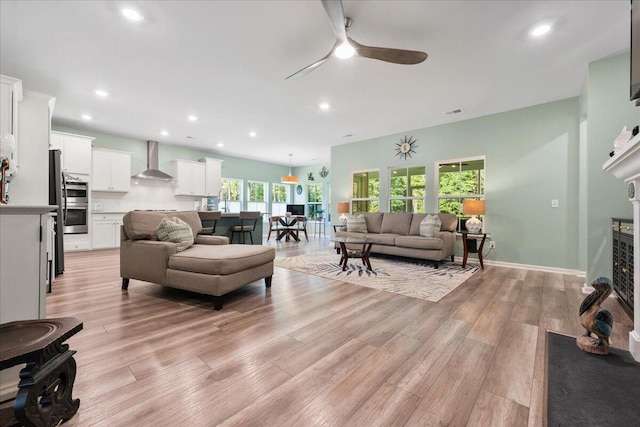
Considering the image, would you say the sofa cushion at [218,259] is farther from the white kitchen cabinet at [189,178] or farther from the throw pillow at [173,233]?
the white kitchen cabinet at [189,178]

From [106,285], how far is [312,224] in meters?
7.55

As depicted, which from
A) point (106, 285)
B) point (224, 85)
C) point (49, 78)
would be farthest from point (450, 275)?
point (49, 78)

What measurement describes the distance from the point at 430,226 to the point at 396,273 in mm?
1348

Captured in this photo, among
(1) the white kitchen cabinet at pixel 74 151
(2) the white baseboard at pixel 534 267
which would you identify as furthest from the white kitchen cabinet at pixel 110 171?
(2) the white baseboard at pixel 534 267

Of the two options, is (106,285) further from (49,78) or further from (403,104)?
(403,104)

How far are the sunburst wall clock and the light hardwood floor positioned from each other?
3775 millimetres

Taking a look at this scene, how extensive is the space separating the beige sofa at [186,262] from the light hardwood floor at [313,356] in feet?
0.69

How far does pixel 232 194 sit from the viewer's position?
29.3 feet

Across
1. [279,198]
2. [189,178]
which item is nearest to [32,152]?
[189,178]

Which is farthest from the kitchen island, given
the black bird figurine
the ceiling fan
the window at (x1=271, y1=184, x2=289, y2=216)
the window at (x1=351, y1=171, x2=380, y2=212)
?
the black bird figurine

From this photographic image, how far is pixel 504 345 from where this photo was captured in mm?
1850

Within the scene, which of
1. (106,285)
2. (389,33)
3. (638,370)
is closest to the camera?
(638,370)

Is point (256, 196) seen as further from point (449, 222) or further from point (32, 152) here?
point (449, 222)

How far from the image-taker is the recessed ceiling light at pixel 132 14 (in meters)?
2.37
